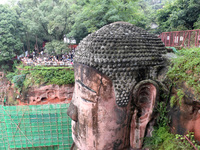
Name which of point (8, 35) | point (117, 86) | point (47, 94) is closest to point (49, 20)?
point (8, 35)

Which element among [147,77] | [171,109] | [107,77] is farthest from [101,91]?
[171,109]

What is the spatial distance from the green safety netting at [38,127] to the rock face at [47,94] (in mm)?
7467

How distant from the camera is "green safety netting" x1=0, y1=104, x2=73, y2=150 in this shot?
250 inches

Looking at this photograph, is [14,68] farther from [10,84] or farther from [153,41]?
[153,41]

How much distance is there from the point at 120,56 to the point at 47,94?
12.8 metres

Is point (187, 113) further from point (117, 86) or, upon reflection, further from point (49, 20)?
point (49, 20)

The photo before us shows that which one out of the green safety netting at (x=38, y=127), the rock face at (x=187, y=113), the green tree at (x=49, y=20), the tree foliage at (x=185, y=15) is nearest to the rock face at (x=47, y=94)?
the green tree at (x=49, y=20)

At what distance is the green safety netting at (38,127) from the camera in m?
6.35

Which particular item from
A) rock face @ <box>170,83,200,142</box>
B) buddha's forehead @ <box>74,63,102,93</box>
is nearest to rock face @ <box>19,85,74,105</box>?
buddha's forehead @ <box>74,63,102,93</box>

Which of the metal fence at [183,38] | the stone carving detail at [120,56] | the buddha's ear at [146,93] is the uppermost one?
the metal fence at [183,38]

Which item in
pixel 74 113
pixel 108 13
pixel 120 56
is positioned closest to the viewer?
pixel 120 56

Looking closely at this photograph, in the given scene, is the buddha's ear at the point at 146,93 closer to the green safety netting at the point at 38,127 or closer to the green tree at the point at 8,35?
the green safety netting at the point at 38,127

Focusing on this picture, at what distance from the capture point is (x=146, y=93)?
2.81 meters

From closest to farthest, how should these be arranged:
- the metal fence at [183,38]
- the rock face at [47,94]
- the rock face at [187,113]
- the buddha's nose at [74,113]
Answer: the rock face at [187,113] < the buddha's nose at [74,113] < the metal fence at [183,38] < the rock face at [47,94]
